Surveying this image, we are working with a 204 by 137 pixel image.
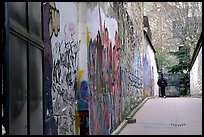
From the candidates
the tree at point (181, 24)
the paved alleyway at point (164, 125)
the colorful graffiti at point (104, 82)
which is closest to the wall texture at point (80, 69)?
the colorful graffiti at point (104, 82)

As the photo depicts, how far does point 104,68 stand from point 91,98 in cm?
175

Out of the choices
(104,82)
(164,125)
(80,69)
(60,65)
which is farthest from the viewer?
(164,125)

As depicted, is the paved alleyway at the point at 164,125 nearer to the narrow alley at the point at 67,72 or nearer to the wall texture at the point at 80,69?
the narrow alley at the point at 67,72

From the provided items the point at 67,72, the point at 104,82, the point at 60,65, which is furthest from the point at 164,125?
the point at 60,65

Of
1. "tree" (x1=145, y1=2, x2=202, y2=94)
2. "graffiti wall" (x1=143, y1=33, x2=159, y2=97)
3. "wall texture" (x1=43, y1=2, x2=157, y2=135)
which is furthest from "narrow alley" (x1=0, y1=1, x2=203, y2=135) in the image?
"tree" (x1=145, y1=2, x2=202, y2=94)

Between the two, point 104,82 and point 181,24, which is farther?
point 181,24

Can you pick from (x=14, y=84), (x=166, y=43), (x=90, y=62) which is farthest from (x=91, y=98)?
(x=166, y=43)

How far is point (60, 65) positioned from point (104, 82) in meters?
3.36

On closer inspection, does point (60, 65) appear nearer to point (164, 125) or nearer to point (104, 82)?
point (104, 82)

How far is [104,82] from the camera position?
8250mm

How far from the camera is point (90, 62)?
6.68m

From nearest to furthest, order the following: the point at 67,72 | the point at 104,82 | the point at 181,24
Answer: the point at 67,72 < the point at 104,82 < the point at 181,24

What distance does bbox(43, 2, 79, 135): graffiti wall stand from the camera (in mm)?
4383

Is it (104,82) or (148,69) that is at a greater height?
(148,69)
